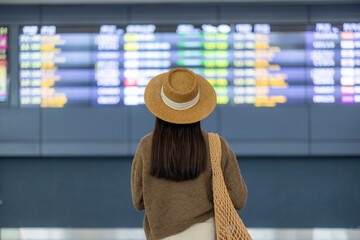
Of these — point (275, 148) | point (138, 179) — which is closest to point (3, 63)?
point (275, 148)

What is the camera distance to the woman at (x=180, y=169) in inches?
63.7

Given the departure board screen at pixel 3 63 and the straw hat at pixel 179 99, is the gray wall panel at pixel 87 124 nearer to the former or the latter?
the departure board screen at pixel 3 63

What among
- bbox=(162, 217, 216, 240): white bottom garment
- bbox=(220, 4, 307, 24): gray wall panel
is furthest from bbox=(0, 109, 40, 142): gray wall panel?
bbox=(162, 217, 216, 240): white bottom garment

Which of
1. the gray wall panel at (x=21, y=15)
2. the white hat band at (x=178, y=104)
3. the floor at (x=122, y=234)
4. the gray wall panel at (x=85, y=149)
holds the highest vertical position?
the gray wall panel at (x=21, y=15)

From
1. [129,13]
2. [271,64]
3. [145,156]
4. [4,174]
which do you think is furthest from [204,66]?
[145,156]

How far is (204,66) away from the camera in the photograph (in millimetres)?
4496

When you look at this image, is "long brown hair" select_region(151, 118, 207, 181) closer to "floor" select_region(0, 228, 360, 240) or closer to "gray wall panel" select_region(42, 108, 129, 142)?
"gray wall panel" select_region(42, 108, 129, 142)

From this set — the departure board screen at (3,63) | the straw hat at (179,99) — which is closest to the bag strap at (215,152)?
the straw hat at (179,99)

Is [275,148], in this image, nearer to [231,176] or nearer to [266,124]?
[266,124]

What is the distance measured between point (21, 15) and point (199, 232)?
12.7 ft

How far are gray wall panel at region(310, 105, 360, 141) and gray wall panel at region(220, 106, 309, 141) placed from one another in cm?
11

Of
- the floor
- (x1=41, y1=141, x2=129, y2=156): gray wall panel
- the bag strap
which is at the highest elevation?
the bag strap

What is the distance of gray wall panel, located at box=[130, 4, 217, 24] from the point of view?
14.7 ft

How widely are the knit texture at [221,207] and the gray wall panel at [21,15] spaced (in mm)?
3616
